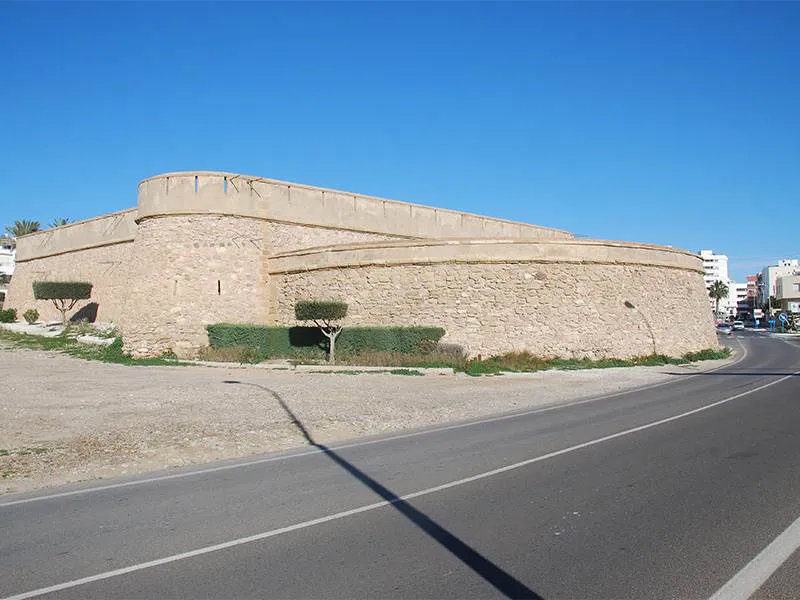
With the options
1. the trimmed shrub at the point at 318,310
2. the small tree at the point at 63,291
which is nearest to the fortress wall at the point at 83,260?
the small tree at the point at 63,291

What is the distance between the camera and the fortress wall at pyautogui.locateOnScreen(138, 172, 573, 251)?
97.7 ft

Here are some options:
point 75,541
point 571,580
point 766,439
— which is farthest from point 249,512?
point 766,439

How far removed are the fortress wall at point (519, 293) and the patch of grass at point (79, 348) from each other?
328 inches

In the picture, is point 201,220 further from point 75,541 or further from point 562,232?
point 562,232

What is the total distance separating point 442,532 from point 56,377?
18.0 metres

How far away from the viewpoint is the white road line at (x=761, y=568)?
14.7ft

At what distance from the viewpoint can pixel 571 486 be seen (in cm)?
753

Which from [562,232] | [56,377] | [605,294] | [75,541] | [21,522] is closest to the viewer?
[75,541]

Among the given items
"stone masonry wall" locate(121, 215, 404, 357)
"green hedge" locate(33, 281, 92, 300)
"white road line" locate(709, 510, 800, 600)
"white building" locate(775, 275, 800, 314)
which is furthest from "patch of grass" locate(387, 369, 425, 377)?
"white building" locate(775, 275, 800, 314)

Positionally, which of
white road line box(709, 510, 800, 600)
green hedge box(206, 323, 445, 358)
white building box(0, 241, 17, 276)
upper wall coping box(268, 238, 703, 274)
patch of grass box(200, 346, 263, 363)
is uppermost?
white building box(0, 241, 17, 276)

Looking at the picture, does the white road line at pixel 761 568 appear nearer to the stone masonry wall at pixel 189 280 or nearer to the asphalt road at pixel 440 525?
the asphalt road at pixel 440 525

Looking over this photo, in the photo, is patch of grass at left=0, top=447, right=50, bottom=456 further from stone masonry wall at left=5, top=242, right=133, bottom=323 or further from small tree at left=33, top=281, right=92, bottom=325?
small tree at left=33, top=281, right=92, bottom=325

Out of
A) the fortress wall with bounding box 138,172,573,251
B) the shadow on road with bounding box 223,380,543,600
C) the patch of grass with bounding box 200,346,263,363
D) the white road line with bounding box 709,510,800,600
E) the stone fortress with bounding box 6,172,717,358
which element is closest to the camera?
the white road line with bounding box 709,510,800,600

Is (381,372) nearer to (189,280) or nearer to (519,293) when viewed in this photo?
(519,293)
